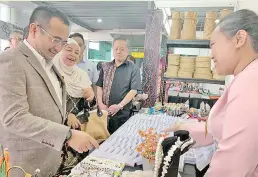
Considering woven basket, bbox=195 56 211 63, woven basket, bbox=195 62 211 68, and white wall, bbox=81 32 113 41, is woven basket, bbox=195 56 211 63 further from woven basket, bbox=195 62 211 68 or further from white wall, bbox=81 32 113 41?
white wall, bbox=81 32 113 41

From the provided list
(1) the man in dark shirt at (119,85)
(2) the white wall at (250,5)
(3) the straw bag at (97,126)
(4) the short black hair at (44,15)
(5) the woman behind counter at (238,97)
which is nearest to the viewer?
(5) the woman behind counter at (238,97)

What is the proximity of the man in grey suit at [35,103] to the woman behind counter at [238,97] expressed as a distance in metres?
0.62

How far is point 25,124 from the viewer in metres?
1.14

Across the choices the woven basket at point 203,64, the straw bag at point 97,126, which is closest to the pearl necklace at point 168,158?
the straw bag at point 97,126

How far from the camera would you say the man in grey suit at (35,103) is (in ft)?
3.77

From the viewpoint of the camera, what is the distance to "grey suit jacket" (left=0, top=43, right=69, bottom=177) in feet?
3.76

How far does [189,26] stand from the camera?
3178 millimetres

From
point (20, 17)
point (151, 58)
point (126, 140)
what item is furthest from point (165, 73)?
point (20, 17)

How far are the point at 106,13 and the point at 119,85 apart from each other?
4376mm

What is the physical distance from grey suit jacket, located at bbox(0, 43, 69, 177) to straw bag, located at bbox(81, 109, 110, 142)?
2.12ft

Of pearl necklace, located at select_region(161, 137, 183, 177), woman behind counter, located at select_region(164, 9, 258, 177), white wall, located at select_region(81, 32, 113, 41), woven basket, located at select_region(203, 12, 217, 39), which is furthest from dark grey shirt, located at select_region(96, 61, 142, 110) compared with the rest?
white wall, located at select_region(81, 32, 113, 41)

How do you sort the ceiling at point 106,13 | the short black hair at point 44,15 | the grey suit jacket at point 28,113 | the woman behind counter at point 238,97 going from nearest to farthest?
the woman behind counter at point 238,97 → the grey suit jacket at point 28,113 → the short black hair at point 44,15 → the ceiling at point 106,13

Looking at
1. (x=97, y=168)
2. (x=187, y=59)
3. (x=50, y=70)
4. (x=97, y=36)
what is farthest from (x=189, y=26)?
(x=97, y=36)

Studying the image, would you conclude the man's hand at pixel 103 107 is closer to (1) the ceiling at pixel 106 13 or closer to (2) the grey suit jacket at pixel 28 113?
(2) the grey suit jacket at pixel 28 113
